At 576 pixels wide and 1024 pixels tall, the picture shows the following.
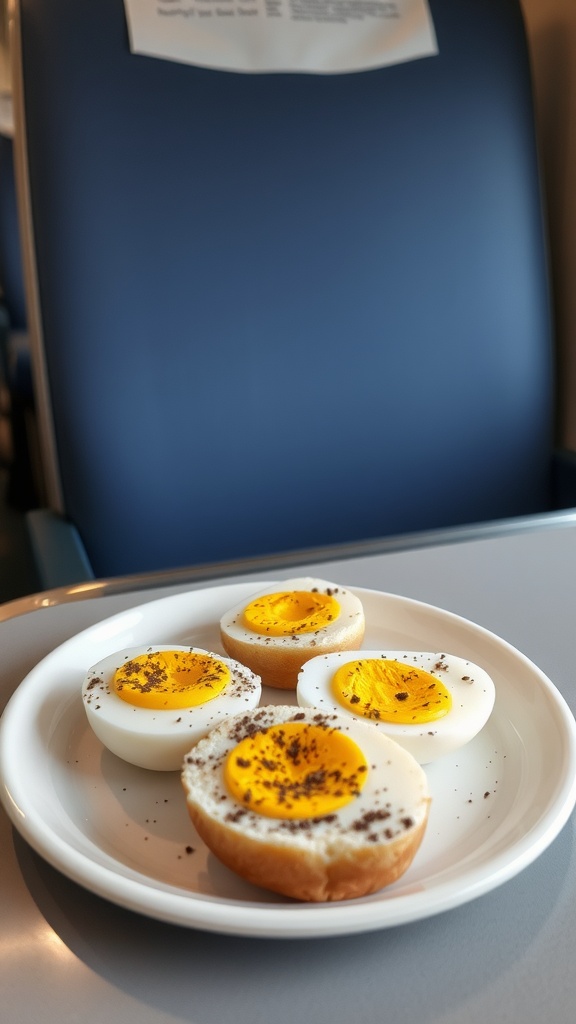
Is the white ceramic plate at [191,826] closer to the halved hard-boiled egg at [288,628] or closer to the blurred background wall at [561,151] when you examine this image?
the halved hard-boiled egg at [288,628]

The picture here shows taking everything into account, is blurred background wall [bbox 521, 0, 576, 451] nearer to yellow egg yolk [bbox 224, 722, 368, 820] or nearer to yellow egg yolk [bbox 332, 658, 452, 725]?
yellow egg yolk [bbox 332, 658, 452, 725]

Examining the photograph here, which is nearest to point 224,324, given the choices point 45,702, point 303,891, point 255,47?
point 255,47

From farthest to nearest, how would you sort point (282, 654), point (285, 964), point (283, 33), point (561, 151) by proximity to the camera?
point (561, 151)
point (283, 33)
point (282, 654)
point (285, 964)

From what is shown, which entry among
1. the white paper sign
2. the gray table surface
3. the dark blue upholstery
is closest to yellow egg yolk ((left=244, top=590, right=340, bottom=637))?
the gray table surface

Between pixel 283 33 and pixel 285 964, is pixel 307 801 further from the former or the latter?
pixel 283 33

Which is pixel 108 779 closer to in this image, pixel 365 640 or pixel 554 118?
pixel 365 640

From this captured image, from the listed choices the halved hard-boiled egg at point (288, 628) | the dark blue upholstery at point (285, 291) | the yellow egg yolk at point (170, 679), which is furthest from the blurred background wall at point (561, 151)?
the yellow egg yolk at point (170, 679)

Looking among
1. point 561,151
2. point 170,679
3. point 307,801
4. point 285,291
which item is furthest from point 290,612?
point 561,151
